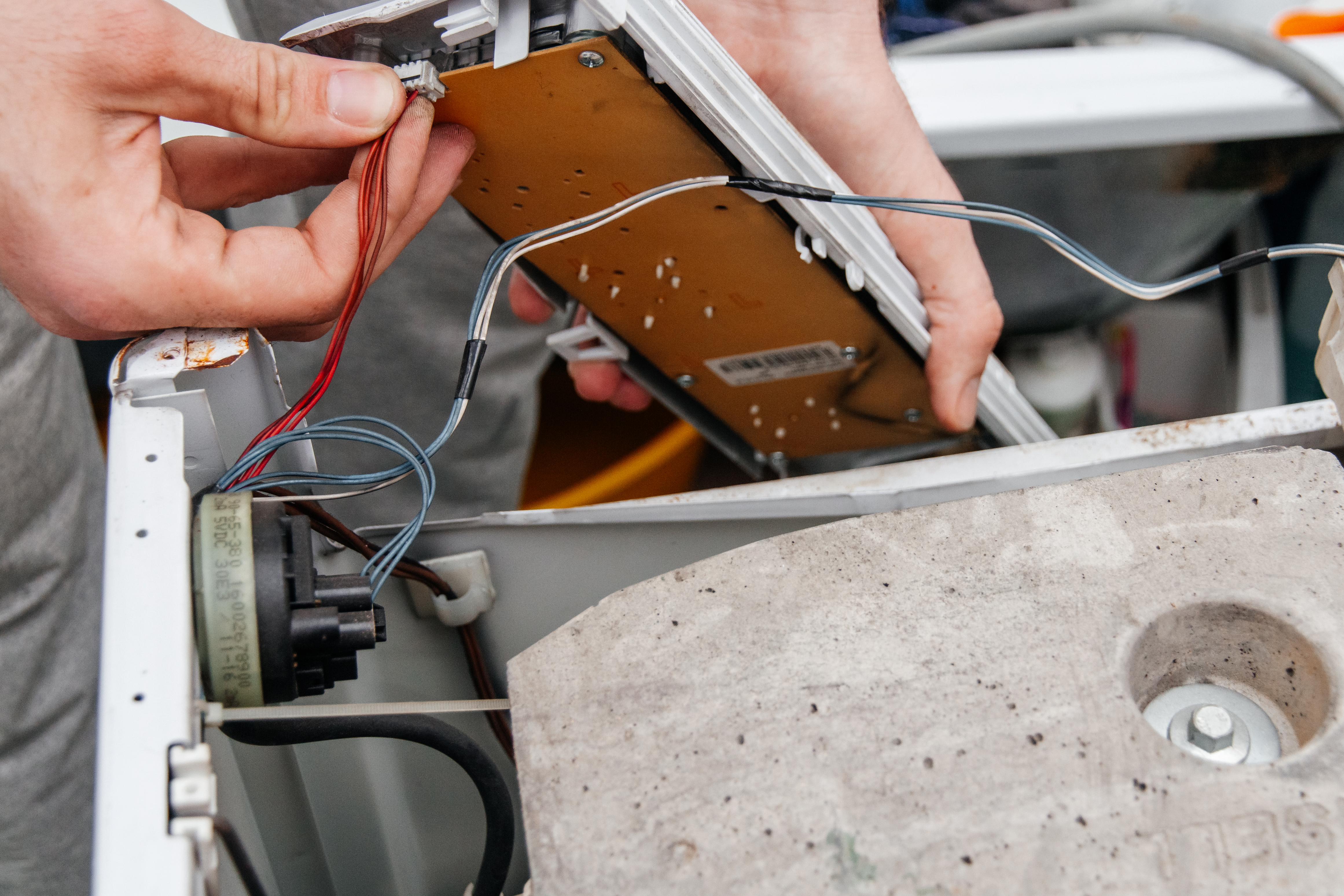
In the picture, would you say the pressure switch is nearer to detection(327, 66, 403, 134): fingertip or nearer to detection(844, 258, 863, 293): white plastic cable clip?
detection(327, 66, 403, 134): fingertip

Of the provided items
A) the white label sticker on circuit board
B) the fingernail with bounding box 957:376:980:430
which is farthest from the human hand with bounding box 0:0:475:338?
the fingernail with bounding box 957:376:980:430

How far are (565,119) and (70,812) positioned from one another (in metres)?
0.71

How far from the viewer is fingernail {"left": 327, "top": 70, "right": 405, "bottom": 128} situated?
47 cm

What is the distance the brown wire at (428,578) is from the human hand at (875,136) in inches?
16.1

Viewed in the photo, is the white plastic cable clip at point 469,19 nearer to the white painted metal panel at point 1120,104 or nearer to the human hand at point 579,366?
the human hand at point 579,366

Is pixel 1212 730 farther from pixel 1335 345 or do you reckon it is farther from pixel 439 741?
pixel 439 741

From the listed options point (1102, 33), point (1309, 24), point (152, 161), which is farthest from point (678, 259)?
point (1309, 24)

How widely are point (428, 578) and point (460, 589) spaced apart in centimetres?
4

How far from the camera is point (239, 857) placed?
1.30ft

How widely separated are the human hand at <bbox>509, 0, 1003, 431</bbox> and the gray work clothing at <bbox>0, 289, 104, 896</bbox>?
634mm

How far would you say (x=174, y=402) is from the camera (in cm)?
44

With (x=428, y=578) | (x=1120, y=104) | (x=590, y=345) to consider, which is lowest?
(x=428, y=578)

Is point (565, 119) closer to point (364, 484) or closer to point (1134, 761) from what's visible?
point (364, 484)

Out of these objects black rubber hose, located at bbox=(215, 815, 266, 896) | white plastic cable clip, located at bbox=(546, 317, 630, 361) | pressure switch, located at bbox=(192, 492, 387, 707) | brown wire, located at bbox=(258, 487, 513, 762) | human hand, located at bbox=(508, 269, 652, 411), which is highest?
human hand, located at bbox=(508, 269, 652, 411)
